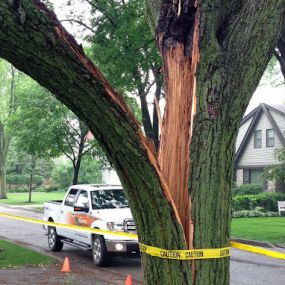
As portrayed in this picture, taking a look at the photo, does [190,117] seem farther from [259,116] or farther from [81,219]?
[259,116]

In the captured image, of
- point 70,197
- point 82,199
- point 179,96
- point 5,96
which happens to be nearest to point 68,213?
point 70,197

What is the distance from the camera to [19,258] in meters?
11.3

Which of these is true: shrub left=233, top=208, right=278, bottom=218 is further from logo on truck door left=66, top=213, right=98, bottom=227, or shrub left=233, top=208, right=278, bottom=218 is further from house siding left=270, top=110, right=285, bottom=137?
logo on truck door left=66, top=213, right=98, bottom=227

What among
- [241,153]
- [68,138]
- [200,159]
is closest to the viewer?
[200,159]

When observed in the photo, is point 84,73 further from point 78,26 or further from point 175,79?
point 78,26

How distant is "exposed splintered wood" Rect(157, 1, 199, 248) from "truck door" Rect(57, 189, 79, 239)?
9559 mm

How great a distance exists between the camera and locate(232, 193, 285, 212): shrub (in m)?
27.6

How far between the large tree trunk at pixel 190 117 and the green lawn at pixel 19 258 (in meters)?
7.94

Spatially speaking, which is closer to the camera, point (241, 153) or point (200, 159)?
point (200, 159)

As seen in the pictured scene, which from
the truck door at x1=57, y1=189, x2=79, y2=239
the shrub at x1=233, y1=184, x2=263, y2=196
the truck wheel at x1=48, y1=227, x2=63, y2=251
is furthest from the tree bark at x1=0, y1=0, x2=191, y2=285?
the shrub at x1=233, y1=184, x2=263, y2=196

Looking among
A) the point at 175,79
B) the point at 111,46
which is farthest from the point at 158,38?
the point at 111,46

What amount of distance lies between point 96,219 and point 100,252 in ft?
2.31

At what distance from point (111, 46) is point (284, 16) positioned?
12614mm

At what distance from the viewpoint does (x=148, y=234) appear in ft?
10.8
